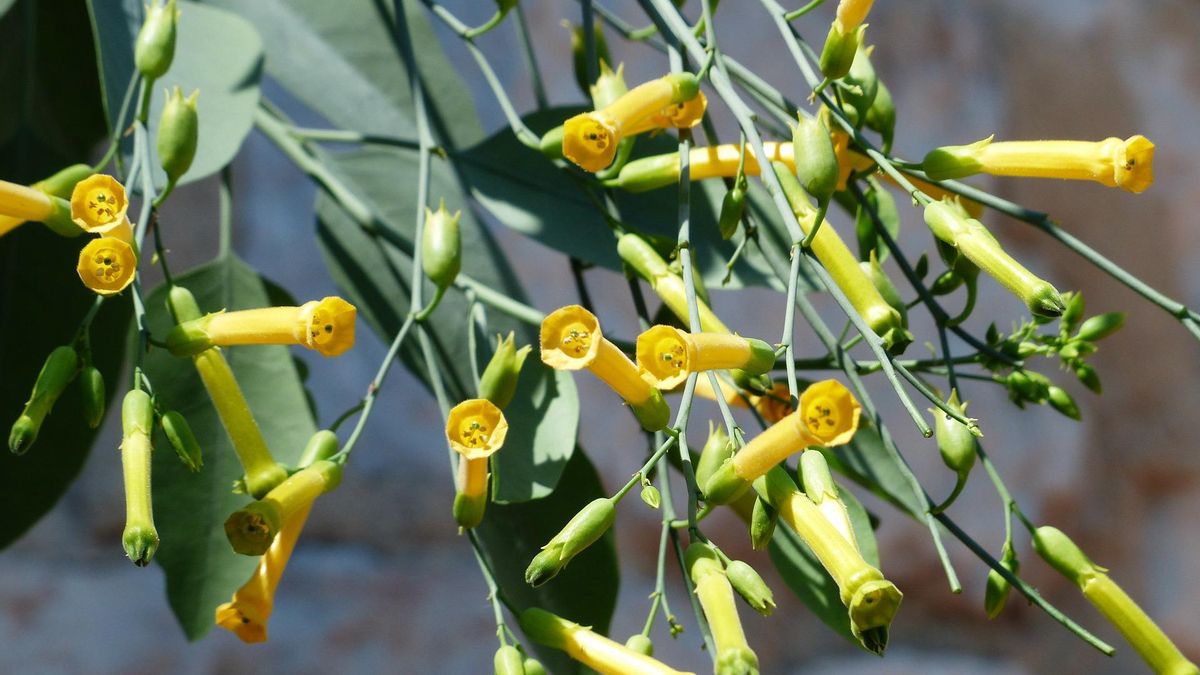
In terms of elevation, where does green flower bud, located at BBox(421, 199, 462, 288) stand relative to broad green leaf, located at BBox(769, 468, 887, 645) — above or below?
above

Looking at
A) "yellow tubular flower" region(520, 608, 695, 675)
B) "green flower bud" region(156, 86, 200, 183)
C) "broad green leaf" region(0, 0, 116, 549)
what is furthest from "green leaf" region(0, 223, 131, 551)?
"yellow tubular flower" region(520, 608, 695, 675)

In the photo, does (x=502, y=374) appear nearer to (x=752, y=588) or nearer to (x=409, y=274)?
(x=752, y=588)

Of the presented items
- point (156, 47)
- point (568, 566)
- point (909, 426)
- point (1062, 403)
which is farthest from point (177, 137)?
point (909, 426)

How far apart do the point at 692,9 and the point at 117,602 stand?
0.69 m

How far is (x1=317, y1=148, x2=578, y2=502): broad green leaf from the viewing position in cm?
49

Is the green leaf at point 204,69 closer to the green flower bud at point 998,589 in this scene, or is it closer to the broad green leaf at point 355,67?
the broad green leaf at point 355,67

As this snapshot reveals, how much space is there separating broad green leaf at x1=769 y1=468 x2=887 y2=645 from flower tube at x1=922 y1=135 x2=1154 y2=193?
0.43 feet

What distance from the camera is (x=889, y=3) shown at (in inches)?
43.4

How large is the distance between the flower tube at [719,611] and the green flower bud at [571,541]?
33 millimetres

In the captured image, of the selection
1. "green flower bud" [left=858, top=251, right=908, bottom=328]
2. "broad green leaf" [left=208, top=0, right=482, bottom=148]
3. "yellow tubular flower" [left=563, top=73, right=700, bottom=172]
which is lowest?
"broad green leaf" [left=208, top=0, right=482, bottom=148]

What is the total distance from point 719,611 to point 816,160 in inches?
5.8

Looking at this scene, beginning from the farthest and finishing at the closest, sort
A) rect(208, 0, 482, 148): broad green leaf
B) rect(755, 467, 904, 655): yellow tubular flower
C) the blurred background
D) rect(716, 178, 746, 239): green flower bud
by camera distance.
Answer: the blurred background, rect(208, 0, 482, 148): broad green leaf, rect(716, 178, 746, 239): green flower bud, rect(755, 467, 904, 655): yellow tubular flower

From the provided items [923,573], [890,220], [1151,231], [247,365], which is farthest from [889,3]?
[247,365]

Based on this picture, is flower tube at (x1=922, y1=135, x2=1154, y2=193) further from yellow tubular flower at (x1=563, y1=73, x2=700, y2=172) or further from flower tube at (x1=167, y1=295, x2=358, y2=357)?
flower tube at (x1=167, y1=295, x2=358, y2=357)
